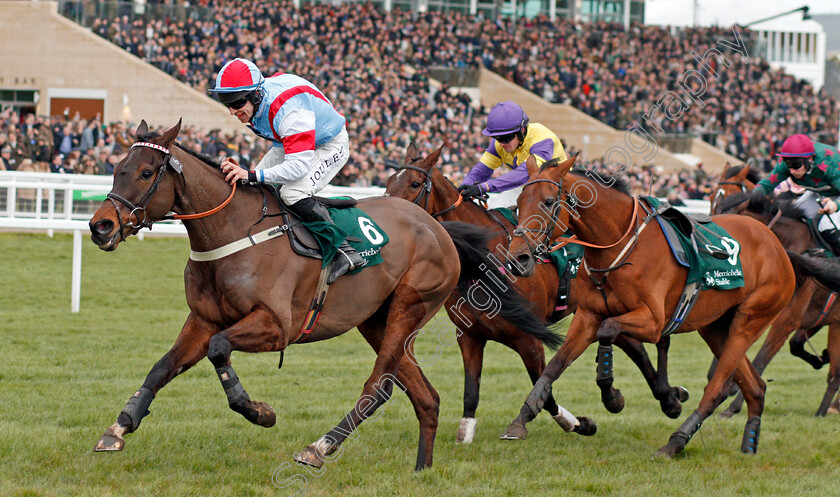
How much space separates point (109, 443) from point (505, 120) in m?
3.26

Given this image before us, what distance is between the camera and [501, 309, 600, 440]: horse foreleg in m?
5.14

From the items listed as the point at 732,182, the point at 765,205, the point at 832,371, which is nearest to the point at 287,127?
the point at 765,205

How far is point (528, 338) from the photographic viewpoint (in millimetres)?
5953

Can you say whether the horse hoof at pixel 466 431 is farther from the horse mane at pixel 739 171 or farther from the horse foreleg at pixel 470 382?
the horse mane at pixel 739 171

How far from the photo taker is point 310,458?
4.46 m

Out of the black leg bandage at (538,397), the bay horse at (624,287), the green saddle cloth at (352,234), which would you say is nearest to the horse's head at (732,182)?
the bay horse at (624,287)

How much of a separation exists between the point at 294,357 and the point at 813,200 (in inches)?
180

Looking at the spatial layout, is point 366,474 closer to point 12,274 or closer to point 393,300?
point 393,300

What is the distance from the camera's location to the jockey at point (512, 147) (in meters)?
6.18

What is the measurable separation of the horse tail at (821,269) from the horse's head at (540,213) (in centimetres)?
213

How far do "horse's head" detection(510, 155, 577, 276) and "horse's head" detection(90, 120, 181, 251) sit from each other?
179 cm

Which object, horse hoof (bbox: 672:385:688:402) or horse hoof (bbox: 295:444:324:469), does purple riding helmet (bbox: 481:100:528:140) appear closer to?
horse hoof (bbox: 672:385:688:402)

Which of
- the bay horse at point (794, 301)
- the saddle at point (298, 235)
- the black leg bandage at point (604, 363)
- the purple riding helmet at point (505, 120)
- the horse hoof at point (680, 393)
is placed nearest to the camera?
the saddle at point (298, 235)

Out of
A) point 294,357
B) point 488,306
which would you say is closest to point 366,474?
point 488,306
